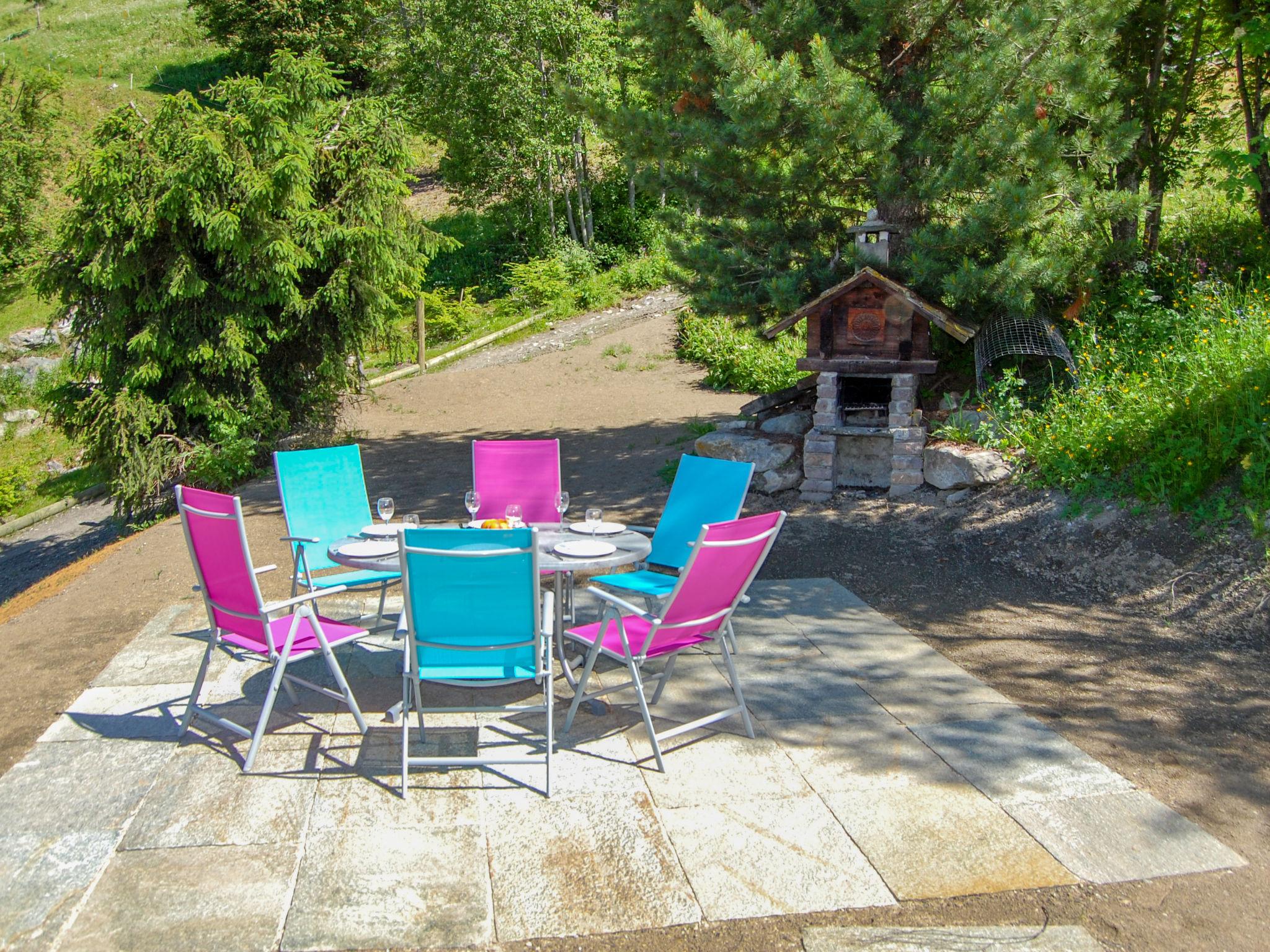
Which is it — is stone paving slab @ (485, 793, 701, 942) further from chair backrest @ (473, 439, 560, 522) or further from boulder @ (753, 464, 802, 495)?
boulder @ (753, 464, 802, 495)

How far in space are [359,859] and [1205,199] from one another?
12.0 meters

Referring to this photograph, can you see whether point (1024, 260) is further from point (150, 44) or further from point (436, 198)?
point (150, 44)

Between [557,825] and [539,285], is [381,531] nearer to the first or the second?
[557,825]

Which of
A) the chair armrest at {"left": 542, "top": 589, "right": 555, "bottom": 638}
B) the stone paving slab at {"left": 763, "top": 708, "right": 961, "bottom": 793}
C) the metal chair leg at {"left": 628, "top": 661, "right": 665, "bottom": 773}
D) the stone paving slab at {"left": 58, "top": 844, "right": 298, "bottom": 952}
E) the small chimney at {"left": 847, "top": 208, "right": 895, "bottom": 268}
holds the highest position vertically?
the small chimney at {"left": 847, "top": 208, "right": 895, "bottom": 268}

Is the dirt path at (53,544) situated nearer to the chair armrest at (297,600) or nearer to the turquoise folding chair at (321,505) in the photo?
the turquoise folding chair at (321,505)

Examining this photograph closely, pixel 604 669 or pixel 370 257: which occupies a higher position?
pixel 370 257

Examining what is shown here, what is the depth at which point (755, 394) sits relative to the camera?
13695 millimetres

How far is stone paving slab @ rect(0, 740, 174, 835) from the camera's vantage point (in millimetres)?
3498

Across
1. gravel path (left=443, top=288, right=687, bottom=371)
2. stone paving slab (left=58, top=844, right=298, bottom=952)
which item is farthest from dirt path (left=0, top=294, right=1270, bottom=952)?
gravel path (left=443, top=288, right=687, bottom=371)

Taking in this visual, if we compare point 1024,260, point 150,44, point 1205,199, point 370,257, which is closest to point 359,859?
point 1024,260

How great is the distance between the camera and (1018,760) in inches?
156

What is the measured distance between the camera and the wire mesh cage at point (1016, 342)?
807 cm

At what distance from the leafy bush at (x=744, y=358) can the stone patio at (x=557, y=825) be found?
914 cm

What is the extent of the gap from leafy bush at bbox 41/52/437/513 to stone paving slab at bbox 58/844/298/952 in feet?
25.6
